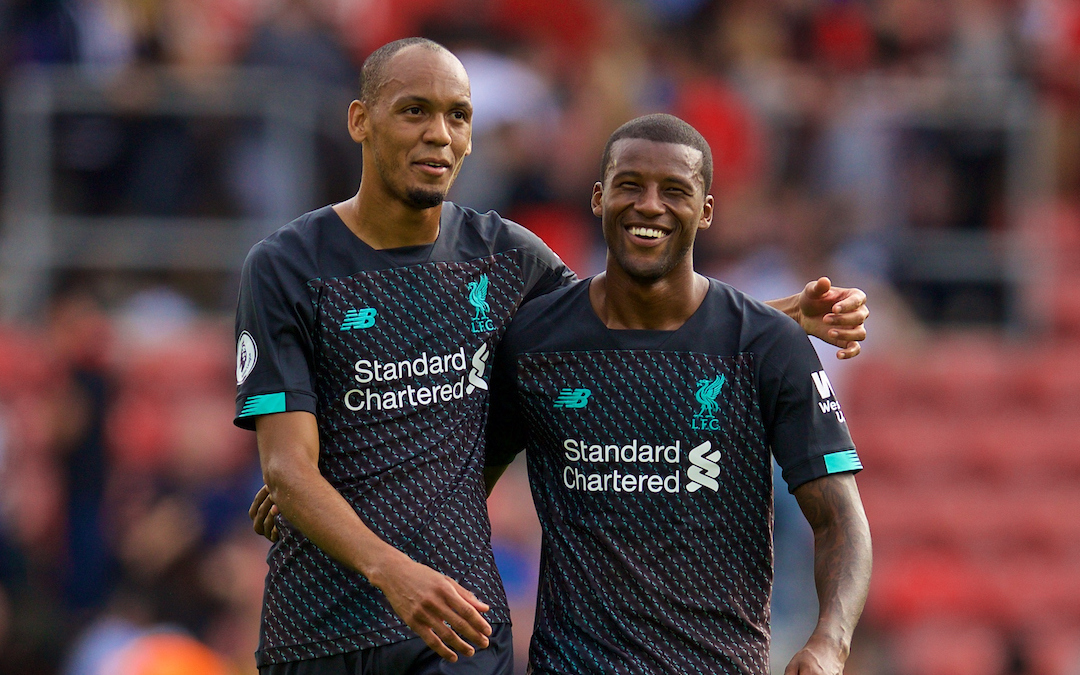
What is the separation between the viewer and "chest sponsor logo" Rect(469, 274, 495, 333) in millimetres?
4730

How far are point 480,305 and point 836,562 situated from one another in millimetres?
1239

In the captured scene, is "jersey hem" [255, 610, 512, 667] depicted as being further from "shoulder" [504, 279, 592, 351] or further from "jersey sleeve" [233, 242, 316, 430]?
"shoulder" [504, 279, 592, 351]

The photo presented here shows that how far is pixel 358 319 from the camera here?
4.59 meters

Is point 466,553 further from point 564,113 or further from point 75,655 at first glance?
point 564,113

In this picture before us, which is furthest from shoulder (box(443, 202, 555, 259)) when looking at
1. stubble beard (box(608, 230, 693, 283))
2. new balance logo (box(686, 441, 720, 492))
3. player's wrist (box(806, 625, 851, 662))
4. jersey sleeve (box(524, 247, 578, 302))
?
player's wrist (box(806, 625, 851, 662))

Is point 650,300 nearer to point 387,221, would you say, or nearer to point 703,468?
point 703,468

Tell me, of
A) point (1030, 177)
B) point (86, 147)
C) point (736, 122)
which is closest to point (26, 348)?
point (86, 147)

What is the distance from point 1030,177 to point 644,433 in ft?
24.8

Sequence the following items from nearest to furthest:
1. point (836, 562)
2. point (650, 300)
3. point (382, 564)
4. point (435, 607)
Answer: point (435, 607) → point (382, 564) → point (836, 562) → point (650, 300)

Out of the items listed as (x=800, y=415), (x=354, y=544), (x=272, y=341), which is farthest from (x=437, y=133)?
(x=800, y=415)

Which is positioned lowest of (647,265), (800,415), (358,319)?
(800,415)

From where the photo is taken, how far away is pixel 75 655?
30.6ft

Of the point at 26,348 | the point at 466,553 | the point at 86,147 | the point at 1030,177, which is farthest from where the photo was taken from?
the point at 1030,177

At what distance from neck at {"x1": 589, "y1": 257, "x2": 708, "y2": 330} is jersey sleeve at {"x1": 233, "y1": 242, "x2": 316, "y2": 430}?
0.87 metres
